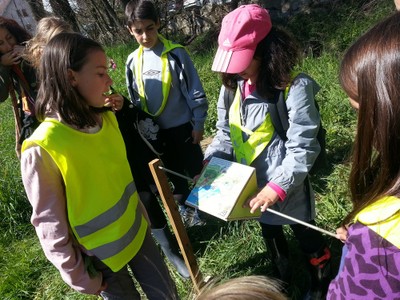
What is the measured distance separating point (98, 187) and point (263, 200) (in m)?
0.69

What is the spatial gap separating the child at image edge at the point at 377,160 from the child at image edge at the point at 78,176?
100 cm

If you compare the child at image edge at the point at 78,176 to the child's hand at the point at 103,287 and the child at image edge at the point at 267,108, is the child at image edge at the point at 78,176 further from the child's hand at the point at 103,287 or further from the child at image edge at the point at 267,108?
the child at image edge at the point at 267,108

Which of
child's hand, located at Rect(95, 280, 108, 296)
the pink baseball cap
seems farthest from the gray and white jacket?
child's hand, located at Rect(95, 280, 108, 296)

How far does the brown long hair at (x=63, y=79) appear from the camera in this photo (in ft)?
4.69

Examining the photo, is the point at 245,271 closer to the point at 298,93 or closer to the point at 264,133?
the point at 264,133

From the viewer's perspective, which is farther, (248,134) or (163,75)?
(163,75)

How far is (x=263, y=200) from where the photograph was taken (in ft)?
4.99

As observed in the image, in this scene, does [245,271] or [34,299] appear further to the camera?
[34,299]

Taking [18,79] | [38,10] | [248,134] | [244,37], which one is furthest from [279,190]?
[38,10]

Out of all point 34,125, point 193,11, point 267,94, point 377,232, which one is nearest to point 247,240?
point 267,94

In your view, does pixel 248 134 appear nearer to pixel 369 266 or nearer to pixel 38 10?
pixel 369 266

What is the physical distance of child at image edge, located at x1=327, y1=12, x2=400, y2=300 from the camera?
0.80 metres

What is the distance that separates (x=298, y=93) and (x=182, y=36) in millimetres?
7581

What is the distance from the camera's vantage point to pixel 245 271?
95.1 inches
